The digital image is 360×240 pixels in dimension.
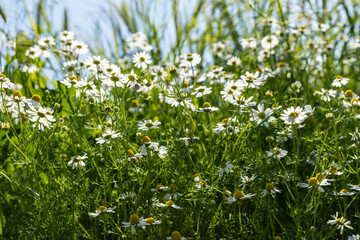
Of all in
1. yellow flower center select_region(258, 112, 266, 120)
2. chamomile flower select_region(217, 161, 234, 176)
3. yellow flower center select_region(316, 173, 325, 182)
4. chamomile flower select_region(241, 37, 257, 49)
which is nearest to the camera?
yellow flower center select_region(316, 173, 325, 182)

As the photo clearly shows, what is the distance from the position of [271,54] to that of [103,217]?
59.0 inches

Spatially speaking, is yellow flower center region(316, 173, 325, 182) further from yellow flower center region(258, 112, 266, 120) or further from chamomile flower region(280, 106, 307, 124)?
yellow flower center region(258, 112, 266, 120)

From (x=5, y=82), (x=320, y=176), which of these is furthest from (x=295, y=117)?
(x=5, y=82)

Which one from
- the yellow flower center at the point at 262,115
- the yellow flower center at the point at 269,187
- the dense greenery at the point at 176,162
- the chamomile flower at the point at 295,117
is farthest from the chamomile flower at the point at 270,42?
the yellow flower center at the point at 269,187

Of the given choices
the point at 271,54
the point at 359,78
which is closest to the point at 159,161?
the point at 271,54

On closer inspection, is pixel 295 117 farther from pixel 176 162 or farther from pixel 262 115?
pixel 176 162

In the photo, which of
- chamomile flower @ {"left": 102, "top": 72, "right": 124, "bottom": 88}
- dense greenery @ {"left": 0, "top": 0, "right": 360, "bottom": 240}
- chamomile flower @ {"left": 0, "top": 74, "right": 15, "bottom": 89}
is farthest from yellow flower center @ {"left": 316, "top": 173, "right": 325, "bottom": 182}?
chamomile flower @ {"left": 0, "top": 74, "right": 15, "bottom": 89}

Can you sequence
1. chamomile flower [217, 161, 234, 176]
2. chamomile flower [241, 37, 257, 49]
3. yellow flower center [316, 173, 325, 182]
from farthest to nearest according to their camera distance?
chamomile flower [241, 37, 257, 49]
chamomile flower [217, 161, 234, 176]
yellow flower center [316, 173, 325, 182]

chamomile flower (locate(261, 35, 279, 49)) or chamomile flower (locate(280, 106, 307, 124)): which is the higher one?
chamomile flower (locate(261, 35, 279, 49))

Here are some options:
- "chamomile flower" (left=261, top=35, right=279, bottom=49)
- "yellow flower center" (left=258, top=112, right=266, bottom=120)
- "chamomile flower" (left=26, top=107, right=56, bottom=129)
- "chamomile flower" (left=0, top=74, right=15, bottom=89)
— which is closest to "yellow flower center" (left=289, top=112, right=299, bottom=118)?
"yellow flower center" (left=258, top=112, right=266, bottom=120)

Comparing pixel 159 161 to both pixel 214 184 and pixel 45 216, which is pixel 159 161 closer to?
pixel 214 184

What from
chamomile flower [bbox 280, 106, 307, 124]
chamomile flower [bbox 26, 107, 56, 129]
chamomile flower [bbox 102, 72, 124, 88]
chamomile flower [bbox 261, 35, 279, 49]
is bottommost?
chamomile flower [bbox 280, 106, 307, 124]

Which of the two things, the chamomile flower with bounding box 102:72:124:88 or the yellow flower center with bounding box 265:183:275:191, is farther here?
the chamomile flower with bounding box 102:72:124:88

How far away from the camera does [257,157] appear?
147 centimetres
